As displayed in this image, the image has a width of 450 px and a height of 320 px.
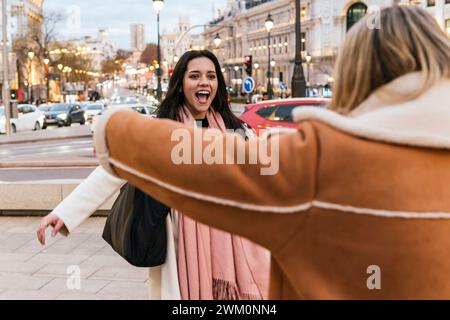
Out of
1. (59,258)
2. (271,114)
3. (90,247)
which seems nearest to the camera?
(59,258)

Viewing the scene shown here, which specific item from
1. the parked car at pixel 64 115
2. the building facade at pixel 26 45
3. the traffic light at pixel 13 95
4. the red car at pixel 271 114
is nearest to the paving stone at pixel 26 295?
the red car at pixel 271 114

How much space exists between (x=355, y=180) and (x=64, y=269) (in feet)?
17.1

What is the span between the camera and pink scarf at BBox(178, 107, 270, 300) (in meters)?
2.72

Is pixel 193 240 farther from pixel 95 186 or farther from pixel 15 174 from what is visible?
pixel 15 174

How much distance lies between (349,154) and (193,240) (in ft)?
4.81

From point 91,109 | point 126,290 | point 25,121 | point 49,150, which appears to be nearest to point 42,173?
point 126,290

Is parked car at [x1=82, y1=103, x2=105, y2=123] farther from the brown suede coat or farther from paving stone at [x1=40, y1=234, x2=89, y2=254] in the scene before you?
the brown suede coat

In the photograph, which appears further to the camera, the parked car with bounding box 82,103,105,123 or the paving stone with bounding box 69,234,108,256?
the parked car with bounding box 82,103,105,123

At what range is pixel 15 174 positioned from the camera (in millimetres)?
12484

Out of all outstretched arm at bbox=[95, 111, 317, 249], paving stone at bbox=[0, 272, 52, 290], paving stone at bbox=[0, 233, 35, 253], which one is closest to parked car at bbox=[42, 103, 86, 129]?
paving stone at bbox=[0, 233, 35, 253]

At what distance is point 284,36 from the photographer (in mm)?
110938

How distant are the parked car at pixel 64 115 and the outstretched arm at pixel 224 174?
37.6m

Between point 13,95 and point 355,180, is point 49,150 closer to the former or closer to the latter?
point 13,95
